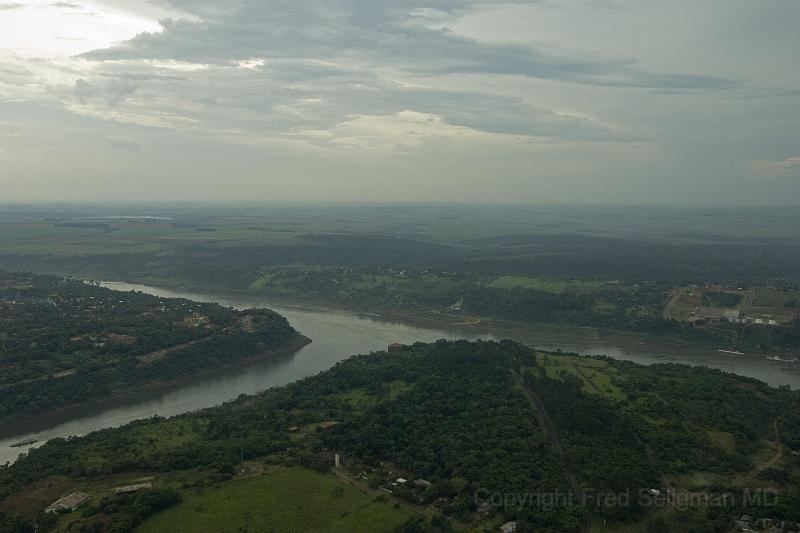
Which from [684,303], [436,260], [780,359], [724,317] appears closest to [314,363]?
[780,359]

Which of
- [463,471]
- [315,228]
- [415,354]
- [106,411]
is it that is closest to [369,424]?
[463,471]

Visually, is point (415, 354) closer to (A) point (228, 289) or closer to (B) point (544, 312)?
(B) point (544, 312)

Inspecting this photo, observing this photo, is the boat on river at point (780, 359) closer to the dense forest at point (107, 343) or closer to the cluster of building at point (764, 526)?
the cluster of building at point (764, 526)

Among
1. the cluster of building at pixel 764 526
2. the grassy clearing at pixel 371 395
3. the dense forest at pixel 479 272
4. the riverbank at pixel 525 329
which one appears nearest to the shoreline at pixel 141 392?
the grassy clearing at pixel 371 395

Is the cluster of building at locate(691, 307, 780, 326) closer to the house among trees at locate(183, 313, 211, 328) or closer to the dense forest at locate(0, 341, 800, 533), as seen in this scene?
the dense forest at locate(0, 341, 800, 533)

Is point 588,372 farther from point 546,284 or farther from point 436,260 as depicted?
point 436,260

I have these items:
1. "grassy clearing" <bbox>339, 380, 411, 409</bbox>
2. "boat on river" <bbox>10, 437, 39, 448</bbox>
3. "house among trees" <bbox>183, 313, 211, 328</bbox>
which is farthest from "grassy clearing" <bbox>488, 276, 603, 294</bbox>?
"boat on river" <bbox>10, 437, 39, 448</bbox>

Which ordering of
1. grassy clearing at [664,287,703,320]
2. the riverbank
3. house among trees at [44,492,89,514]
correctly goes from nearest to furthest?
1. house among trees at [44,492,89,514]
2. the riverbank
3. grassy clearing at [664,287,703,320]
